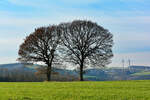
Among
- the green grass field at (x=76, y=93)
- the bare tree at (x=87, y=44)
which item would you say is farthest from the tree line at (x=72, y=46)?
the green grass field at (x=76, y=93)

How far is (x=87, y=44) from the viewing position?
60.0 metres

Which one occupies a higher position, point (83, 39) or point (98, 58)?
point (83, 39)

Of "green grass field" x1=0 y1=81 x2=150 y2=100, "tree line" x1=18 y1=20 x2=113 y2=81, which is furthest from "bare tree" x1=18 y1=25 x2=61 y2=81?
"green grass field" x1=0 y1=81 x2=150 y2=100

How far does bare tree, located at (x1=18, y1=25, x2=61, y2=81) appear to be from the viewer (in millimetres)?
58781

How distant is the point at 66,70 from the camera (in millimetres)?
62250

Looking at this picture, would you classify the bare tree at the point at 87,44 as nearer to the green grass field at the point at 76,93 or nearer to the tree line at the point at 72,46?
the tree line at the point at 72,46

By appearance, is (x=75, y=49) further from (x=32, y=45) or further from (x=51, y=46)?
(x=32, y=45)

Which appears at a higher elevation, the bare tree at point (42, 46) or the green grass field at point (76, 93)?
the bare tree at point (42, 46)

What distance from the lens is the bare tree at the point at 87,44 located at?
59.8 meters

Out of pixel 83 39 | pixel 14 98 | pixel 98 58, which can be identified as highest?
pixel 83 39

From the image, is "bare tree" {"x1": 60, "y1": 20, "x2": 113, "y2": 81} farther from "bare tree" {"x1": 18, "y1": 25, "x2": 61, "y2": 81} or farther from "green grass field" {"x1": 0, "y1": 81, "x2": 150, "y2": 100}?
"green grass field" {"x1": 0, "y1": 81, "x2": 150, "y2": 100}

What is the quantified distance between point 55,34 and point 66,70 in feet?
27.8

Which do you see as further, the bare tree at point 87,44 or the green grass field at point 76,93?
the bare tree at point 87,44

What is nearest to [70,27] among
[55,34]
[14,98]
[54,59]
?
[55,34]
